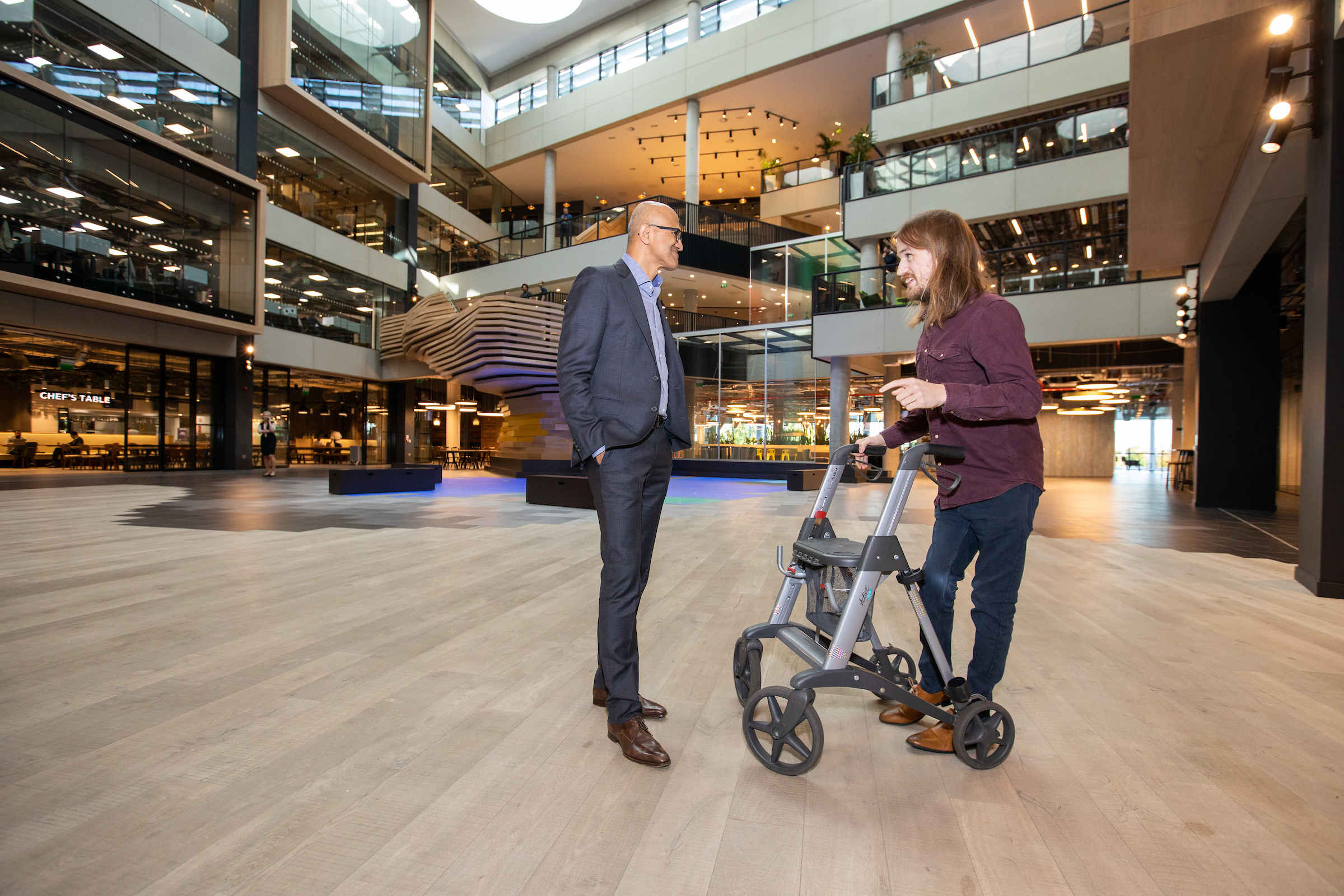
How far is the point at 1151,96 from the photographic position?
17.5 feet

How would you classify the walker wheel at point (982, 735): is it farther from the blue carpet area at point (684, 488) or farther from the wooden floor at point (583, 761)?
the blue carpet area at point (684, 488)

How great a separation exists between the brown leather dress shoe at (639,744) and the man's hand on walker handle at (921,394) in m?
1.11

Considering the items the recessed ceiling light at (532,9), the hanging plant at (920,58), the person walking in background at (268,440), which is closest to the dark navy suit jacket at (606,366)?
the person walking in background at (268,440)

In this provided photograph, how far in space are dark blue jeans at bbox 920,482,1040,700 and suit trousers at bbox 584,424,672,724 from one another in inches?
32.4

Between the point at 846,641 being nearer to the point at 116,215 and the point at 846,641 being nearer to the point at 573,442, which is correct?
the point at 573,442

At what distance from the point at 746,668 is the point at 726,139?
26120mm

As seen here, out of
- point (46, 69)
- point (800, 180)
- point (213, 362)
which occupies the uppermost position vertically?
point (800, 180)

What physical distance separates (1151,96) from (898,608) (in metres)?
4.49

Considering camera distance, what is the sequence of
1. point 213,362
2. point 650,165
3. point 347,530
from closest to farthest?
point 347,530 < point 213,362 < point 650,165

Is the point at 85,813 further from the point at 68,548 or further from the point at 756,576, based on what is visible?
the point at 68,548

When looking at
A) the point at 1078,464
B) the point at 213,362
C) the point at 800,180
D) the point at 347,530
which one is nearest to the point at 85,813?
the point at 347,530

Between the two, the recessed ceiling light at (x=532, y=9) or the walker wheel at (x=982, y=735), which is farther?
the recessed ceiling light at (x=532, y=9)

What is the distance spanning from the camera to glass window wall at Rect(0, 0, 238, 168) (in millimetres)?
12438

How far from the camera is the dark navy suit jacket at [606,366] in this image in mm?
1972
